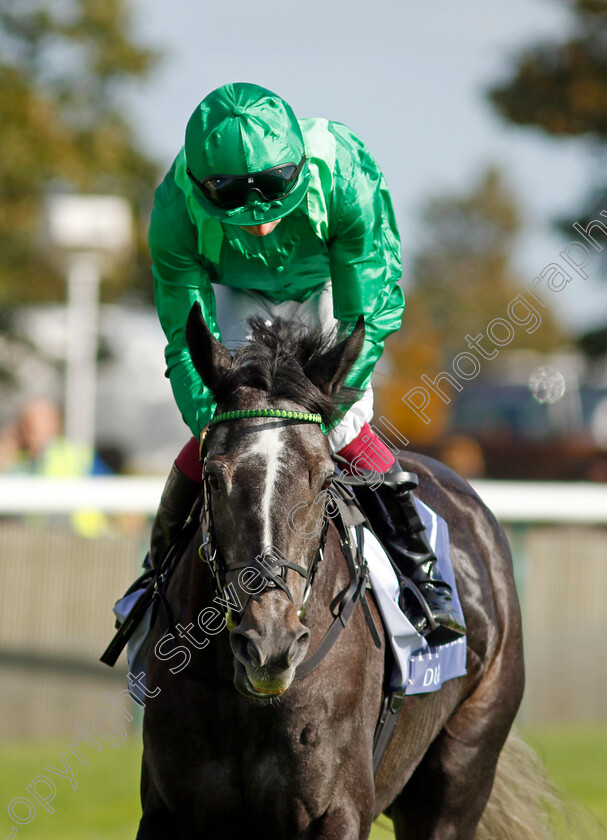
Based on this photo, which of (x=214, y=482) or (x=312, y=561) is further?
(x=312, y=561)

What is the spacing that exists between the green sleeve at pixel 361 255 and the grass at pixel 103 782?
246 centimetres

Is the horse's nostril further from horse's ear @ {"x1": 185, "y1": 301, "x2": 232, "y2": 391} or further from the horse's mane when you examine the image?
horse's ear @ {"x1": 185, "y1": 301, "x2": 232, "y2": 391}

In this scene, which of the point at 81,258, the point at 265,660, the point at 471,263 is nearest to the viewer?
the point at 265,660

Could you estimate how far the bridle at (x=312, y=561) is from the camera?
2668mm

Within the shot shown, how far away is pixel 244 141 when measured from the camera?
315 cm

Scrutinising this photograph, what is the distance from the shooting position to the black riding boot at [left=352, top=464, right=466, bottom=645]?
3.66m

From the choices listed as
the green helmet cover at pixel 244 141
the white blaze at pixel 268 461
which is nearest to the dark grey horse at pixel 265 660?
the white blaze at pixel 268 461

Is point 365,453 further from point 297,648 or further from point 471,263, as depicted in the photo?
point 471,263

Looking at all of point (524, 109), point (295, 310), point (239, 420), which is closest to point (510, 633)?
point (295, 310)

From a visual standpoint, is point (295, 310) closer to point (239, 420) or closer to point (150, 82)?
point (239, 420)

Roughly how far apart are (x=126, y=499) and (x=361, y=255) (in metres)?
5.18

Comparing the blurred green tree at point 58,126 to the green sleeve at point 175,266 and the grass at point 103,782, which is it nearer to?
the grass at point 103,782

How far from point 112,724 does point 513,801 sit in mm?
4144

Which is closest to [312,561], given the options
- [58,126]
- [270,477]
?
[270,477]
